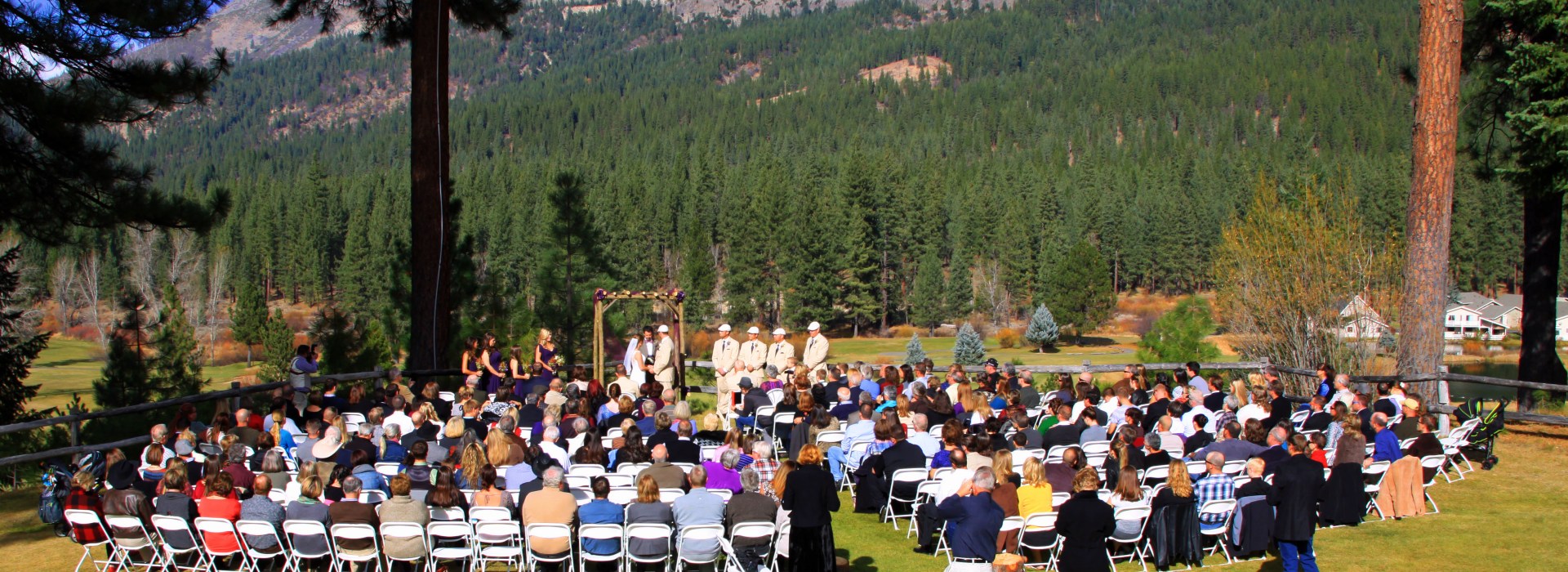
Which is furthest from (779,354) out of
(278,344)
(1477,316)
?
(1477,316)

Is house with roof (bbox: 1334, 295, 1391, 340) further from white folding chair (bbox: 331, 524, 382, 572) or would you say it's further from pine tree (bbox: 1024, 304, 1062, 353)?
pine tree (bbox: 1024, 304, 1062, 353)

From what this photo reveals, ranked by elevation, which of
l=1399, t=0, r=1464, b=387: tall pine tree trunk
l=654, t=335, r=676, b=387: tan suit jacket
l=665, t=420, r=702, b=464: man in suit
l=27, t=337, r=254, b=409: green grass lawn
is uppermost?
l=1399, t=0, r=1464, b=387: tall pine tree trunk

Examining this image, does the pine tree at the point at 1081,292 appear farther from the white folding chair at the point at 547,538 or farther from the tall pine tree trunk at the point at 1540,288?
the white folding chair at the point at 547,538

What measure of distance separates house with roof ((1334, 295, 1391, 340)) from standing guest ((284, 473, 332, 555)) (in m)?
18.5

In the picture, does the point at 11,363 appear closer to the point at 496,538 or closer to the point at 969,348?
the point at 496,538

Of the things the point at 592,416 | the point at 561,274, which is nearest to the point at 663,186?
the point at 561,274

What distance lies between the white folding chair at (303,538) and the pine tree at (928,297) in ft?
225

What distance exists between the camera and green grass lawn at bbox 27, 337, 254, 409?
49.1 m

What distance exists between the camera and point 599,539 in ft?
25.1

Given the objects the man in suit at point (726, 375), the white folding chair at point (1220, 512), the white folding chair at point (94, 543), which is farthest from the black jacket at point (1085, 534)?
the man in suit at point (726, 375)

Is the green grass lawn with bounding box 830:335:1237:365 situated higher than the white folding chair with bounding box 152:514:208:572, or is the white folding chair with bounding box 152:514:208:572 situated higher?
the white folding chair with bounding box 152:514:208:572

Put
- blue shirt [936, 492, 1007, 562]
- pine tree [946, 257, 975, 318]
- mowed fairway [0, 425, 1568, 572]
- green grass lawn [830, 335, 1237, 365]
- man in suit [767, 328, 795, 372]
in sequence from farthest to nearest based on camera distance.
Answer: pine tree [946, 257, 975, 318], green grass lawn [830, 335, 1237, 365], man in suit [767, 328, 795, 372], mowed fairway [0, 425, 1568, 572], blue shirt [936, 492, 1007, 562]

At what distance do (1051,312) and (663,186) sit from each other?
45.4 meters

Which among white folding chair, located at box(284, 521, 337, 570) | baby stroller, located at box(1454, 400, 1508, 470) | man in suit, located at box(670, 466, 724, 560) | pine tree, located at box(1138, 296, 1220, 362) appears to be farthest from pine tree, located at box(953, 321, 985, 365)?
white folding chair, located at box(284, 521, 337, 570)
